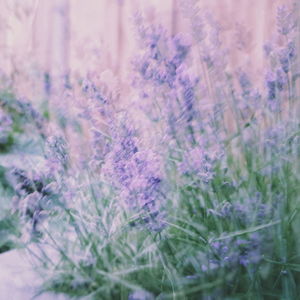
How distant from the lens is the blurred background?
2.01m

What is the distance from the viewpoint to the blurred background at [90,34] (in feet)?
6.59

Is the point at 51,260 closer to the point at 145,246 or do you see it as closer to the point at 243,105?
the point at 145,246

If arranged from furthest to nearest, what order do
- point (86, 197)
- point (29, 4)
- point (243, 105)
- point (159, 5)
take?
point (159, 5) < point (29, 4) < point (243, 105) < point (86, 197)

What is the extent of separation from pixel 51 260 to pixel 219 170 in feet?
1.89

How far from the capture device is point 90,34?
283cm

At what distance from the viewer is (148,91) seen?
3.97 feet

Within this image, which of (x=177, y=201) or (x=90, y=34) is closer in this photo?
(x=177, y=201)

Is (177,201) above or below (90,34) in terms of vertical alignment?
below

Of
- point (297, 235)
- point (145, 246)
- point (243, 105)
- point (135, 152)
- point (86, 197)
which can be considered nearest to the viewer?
point (135, 152)

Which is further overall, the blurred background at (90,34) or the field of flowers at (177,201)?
the blurred background at (90,34)

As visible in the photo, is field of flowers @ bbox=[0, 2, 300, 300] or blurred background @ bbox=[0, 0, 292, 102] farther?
blurred background @ bbox=[0, 0, 292, 102]

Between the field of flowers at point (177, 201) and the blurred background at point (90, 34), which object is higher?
the blurred background at point (90, 34)

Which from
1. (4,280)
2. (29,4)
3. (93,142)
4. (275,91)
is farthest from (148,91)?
(29,4)

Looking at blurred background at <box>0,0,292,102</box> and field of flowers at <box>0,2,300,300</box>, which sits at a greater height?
blurred background at <box>0,0,292,102</box>
